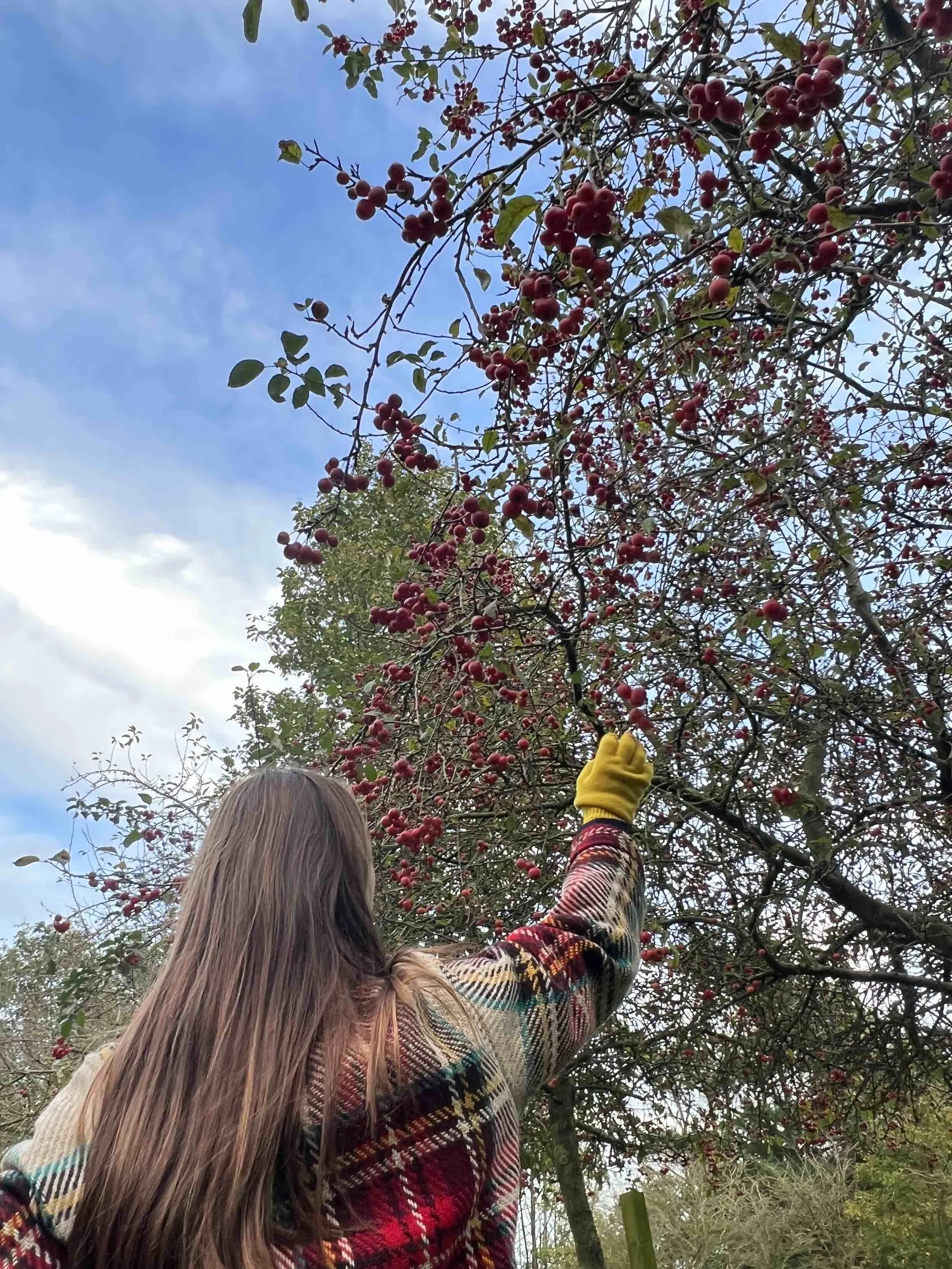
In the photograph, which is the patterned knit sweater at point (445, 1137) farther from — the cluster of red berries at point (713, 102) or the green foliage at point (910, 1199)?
the green foliage at point (910, 1199)

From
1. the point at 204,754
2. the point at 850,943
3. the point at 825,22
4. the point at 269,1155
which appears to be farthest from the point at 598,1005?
the point at 204,754

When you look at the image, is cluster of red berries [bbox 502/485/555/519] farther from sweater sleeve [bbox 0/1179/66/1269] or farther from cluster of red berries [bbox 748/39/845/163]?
sweater sleeve [bbox 0/1179/66/1269]

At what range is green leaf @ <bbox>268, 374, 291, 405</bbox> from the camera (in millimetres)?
1731

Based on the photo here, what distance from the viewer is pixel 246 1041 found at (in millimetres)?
1026

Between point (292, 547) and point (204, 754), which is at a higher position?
point (204, 754)

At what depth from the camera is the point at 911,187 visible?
228cm

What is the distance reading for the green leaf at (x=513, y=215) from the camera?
156cm

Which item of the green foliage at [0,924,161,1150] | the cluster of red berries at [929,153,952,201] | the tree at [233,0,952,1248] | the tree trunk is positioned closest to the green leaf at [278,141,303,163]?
the tree at [233,0,952,1248]

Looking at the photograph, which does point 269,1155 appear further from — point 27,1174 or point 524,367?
point 524,367

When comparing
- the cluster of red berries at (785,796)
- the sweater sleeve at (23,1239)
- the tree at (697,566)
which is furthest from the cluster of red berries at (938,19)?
the sweater sleeve at (23,1239)

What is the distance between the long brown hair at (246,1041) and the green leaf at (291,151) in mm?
1532

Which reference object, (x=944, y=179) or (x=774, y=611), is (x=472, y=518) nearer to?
(x=774, y=611)

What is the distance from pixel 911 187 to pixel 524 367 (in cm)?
124

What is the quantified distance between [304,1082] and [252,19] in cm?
183
